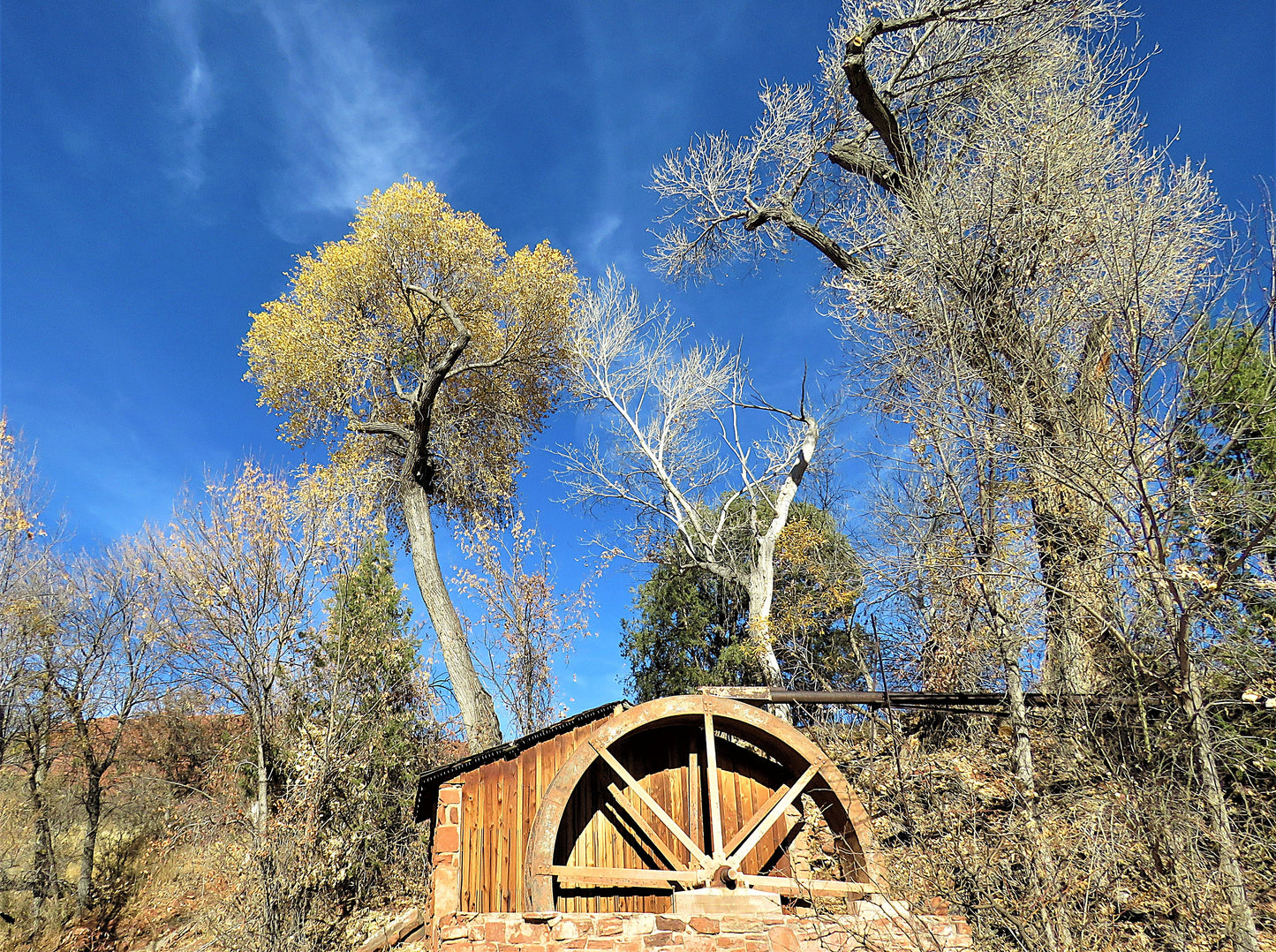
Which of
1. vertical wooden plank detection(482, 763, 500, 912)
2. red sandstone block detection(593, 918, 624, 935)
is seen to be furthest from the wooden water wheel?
red sandstone block detection(593, 918, 624, 935)

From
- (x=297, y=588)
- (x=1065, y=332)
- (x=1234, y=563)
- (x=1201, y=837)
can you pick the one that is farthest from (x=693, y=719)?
(x=297, y=588)

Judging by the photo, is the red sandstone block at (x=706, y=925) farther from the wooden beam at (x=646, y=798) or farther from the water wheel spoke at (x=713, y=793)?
the wooden beam at (x=646, y=798)

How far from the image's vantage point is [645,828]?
8.64 meters

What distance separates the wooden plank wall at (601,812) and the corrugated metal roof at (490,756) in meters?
0.10

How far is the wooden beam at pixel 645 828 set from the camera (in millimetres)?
8555

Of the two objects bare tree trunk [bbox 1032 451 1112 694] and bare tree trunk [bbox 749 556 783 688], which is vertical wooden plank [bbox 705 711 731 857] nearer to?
bare tree trunk [bbox 1032 451 1112 694]

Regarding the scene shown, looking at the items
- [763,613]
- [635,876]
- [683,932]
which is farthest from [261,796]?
[763,613]

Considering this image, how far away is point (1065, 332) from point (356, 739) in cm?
1328

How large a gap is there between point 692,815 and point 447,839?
126 inches

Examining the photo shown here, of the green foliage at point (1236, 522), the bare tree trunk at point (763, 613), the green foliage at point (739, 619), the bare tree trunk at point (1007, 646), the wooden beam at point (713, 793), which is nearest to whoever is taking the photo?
the green foliage at point (1236, 522)

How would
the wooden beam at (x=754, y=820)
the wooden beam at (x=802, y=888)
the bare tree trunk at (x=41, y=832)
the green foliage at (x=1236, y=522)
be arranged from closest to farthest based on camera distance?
the green foliage at (x=1236, y=522) < the wooden beam at (x=802, y=888) < the wooden beam at (x=754, y=820) < the bare tree trunk at (x=41, y=832)

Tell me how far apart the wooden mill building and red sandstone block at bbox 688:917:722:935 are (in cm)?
40

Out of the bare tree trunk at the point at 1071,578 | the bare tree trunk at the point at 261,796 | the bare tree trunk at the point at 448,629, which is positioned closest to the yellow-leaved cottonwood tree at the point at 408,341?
the bare tree trunk at the point at 448,629

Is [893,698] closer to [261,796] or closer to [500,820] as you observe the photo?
[500,820]
